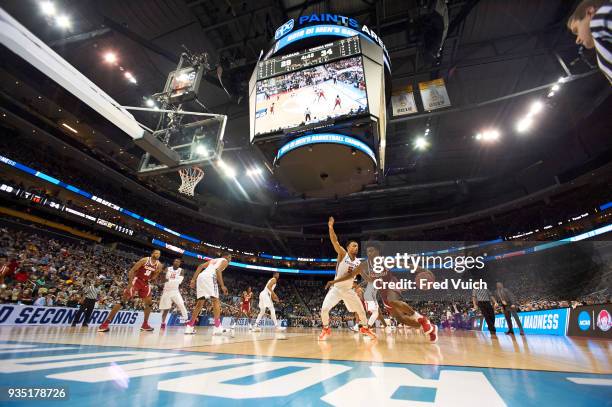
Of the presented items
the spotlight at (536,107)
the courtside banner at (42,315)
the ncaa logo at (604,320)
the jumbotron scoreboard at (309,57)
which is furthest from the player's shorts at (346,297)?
the spotlight at (536,107)

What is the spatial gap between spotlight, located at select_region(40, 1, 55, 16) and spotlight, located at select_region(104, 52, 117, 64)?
2.44 metres

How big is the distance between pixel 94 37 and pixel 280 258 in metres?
30.0

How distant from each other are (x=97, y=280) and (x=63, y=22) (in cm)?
1347

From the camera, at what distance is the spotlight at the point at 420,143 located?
47.0ft

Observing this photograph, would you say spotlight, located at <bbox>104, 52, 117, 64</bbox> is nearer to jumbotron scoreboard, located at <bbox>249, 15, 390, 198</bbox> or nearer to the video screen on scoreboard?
jumbotron scoreboard, located at <bbox>249, 15, 390, 198</bbox>

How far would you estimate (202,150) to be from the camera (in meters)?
7.31

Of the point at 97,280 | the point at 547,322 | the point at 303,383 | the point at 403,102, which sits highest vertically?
the point at 403,102

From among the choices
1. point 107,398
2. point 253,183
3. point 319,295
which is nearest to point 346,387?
point 107,398

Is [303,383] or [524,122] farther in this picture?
[524,122]

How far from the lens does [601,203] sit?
→ 19125 millimetres

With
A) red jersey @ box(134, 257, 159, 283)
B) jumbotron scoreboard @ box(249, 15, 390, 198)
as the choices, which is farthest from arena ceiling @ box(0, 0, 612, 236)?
red jersey @ box(134, 257, 159, 283)

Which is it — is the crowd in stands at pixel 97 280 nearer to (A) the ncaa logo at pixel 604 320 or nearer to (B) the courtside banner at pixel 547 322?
(B) the courtside banner at pixel 547 322

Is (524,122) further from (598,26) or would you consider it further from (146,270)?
(146,270)

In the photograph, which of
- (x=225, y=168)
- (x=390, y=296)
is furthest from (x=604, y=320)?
(x=225, y=168)
